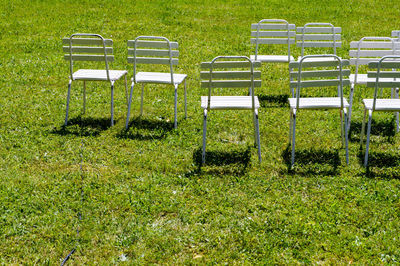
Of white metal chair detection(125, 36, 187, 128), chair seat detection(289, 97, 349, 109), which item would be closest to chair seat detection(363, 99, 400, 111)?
chair seat detection(289, 97, 349, 109)

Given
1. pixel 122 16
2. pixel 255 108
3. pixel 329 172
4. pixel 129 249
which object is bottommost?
pixel 129 249

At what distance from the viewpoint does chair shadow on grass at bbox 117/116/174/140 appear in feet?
22.7

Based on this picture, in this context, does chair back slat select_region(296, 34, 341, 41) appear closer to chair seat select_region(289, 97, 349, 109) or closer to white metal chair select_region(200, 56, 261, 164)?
chair seat select_region(289, 97, 349, 109)

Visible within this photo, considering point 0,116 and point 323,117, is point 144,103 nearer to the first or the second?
point 0,116

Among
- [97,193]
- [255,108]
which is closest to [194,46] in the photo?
[255,108]

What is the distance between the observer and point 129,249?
458 cm

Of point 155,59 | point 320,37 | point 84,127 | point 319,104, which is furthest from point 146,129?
point 320,37

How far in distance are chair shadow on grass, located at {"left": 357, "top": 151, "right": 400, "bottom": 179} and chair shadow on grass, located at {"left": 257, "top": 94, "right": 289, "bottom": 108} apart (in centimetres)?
201

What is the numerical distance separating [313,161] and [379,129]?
1504 millimetres

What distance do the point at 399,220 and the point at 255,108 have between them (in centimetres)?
207

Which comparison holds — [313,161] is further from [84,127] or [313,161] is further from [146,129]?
[84,127]

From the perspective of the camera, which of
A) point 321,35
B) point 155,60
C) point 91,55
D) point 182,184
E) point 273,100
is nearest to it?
point 182,184

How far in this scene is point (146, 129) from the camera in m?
7.16

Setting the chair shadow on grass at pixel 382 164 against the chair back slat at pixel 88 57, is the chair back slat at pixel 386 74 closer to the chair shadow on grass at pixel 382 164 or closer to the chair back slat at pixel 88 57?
the chair shadow on grass at pixel 382 164
